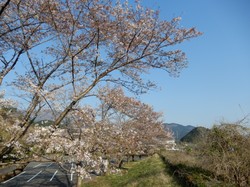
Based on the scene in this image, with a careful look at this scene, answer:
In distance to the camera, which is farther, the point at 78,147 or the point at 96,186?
the point at 96,186

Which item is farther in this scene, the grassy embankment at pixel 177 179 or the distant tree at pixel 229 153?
the grassy embankment at pixel 177 179

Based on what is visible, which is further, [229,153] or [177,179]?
[177,179]

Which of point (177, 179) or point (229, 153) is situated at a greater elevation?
point (229, 153)

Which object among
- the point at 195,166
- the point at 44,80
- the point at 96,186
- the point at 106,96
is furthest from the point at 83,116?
the point at 96,186

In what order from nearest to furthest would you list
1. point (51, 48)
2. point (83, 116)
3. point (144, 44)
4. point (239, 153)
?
1. point (144, 44)
2. point (83, 116)
3. point (51, 48)
4. point (239, 153)

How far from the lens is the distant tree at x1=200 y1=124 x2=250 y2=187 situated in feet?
31.1

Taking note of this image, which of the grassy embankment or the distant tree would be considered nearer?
the distant tree

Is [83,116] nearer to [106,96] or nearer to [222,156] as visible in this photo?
[106,96]

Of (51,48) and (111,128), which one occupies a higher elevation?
(51,48)

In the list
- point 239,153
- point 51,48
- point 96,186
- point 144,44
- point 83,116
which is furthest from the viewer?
point 96,186

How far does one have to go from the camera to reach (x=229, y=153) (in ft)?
33.4

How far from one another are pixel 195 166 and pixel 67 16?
9379mm

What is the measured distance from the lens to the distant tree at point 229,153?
9.48 metres

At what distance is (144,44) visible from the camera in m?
7.50
